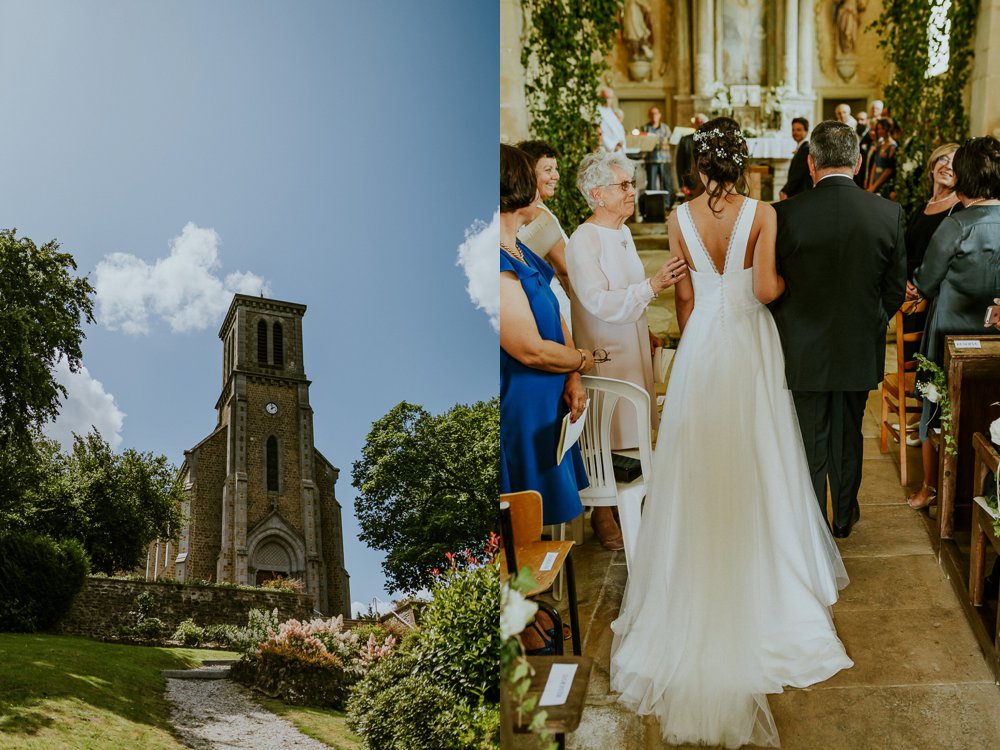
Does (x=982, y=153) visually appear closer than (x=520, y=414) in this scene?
No

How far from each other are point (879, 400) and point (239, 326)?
4407 mm

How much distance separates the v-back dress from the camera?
99.8 inches

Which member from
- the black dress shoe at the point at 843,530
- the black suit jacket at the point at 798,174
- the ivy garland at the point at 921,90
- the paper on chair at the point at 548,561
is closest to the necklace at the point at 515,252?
the paper on chair at the point at 548,561

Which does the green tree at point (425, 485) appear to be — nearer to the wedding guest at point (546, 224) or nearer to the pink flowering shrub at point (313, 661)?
the pink flowering shrub at point (313, 661)

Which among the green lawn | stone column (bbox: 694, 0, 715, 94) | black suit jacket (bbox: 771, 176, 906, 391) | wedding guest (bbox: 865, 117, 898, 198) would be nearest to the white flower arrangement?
black suit jacket (bbox: 771, 176, 906, 391)

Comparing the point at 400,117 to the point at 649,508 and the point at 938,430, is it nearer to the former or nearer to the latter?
the point at 649,508

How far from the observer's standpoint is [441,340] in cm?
254

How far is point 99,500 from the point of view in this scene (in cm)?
244

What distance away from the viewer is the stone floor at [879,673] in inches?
100.0

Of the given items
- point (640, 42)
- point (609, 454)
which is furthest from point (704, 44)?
point (609, 454)

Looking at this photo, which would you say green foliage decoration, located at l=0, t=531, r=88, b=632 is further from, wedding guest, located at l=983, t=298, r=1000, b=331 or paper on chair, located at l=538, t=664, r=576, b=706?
wedding guest, located at l=983, t=298, r=1000, b=331

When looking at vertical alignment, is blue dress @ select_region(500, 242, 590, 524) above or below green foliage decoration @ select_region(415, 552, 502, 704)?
above

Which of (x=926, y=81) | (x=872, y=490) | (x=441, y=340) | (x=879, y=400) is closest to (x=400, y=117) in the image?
(x=441, y=340)

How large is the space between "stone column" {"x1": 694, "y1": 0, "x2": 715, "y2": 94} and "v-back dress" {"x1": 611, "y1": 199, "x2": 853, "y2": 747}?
29.0 feet
